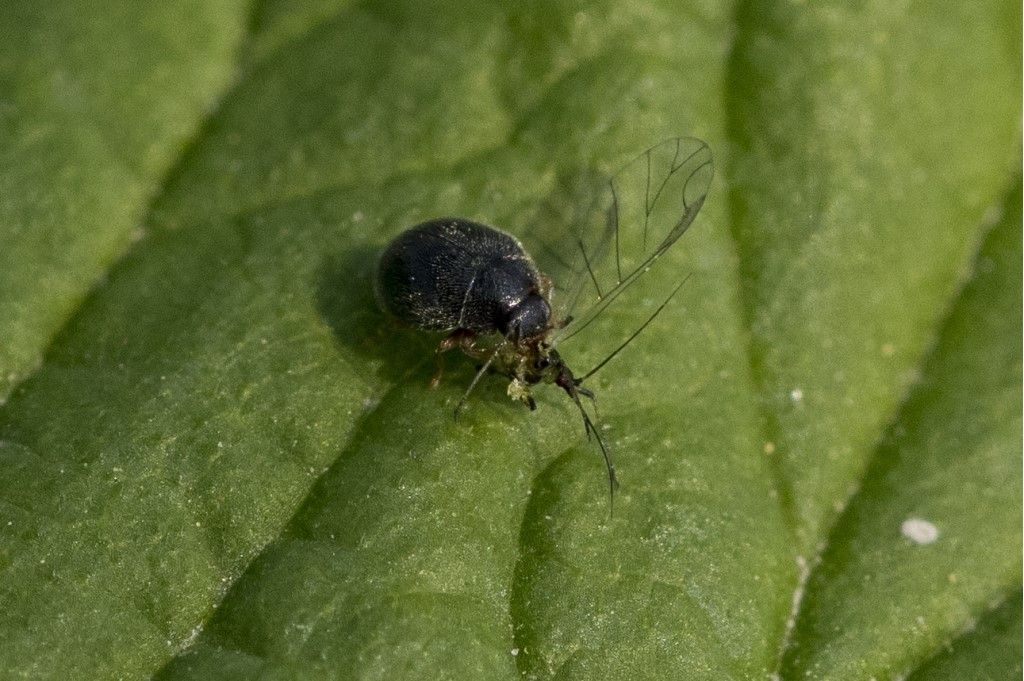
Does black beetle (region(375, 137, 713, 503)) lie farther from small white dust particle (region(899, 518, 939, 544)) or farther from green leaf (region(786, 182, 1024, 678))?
small white dust particle (region(899, 518, 939, 544))

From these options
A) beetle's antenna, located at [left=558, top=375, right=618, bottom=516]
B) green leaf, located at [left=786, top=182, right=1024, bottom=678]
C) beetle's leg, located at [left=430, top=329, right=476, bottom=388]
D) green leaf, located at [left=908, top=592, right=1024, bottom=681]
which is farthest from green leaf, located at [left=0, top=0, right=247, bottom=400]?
green leaf, located at [left=908, top=592, right=1024, bottom=681]

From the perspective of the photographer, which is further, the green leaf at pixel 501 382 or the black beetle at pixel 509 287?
the black beetle at pixel 509 287

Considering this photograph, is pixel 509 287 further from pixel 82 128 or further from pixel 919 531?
pixel 82 128

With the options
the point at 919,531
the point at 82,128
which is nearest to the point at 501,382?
the point at 919,531

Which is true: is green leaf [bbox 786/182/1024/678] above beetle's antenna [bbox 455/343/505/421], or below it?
below

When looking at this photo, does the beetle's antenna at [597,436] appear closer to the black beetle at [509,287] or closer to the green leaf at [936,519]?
the black beetle at [509,287]

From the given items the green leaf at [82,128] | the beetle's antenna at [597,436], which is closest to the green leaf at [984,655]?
the beetle's antenna at [597,436]

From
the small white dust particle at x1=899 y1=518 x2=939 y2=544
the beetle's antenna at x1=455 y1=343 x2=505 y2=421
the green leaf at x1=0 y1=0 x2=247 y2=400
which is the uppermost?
the green leaf at x1=0 y1=0 x2=247 y2=400
